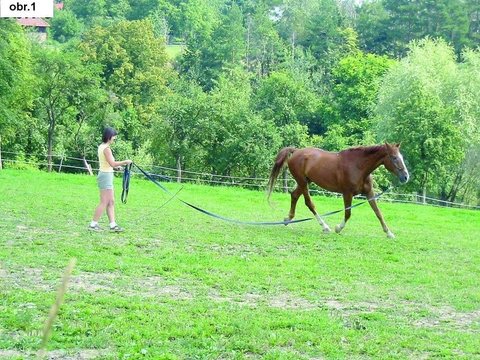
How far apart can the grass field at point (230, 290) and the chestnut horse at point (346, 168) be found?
0.96m

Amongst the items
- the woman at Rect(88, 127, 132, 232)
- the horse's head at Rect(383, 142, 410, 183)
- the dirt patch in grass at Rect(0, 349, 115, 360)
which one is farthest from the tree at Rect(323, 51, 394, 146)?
the dirt patch in grass at Rect(0, 349, 115, 360)

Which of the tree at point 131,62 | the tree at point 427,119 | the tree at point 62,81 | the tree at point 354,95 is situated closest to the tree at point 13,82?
the tree at point 62,81

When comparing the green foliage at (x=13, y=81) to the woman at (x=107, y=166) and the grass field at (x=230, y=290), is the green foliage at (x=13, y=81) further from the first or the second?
the woman at (x=107, y=166)

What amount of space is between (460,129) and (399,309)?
37343 mm

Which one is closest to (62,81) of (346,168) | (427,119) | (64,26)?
(427,119)

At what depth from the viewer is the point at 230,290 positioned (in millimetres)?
8250

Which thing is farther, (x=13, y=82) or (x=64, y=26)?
(x=64, y=26)

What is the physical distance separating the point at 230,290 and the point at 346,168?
20.2 ft

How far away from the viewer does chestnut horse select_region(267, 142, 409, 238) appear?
13.3 m

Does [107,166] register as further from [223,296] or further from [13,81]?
[13,81]

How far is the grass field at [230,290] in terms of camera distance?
6000mm

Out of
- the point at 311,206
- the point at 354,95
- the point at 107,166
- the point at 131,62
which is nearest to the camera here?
the point at 107,166

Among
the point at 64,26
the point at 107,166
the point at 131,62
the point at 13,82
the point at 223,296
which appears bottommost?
the point at 223,296

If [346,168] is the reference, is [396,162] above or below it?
above
